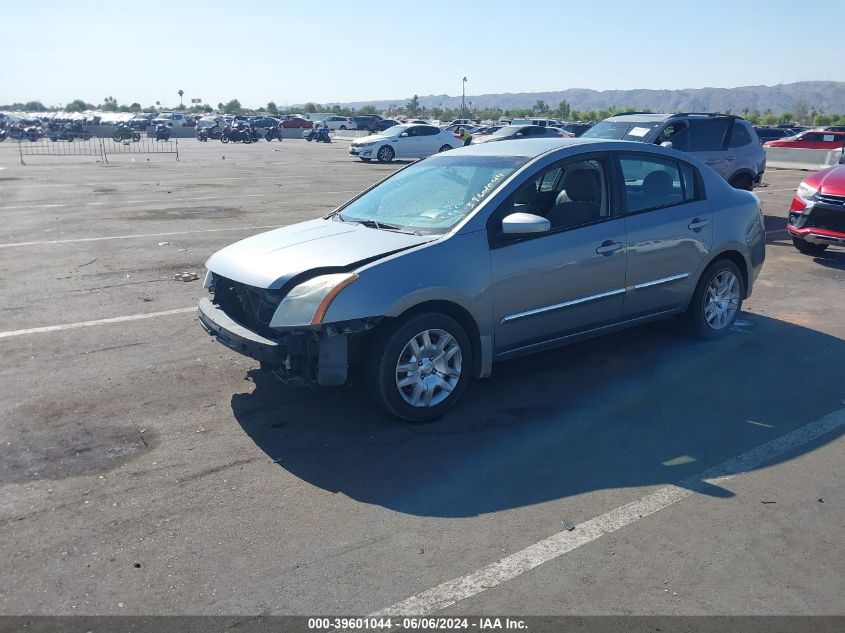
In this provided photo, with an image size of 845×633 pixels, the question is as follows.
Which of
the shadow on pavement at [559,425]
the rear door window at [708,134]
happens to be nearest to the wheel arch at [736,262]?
the shadow on pavement at [559,425]

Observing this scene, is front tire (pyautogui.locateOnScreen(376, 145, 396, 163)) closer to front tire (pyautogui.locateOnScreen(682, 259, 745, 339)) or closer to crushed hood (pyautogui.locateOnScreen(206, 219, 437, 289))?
front tire (pyautogui.locateOnScreen(682, 259, 745, 339))

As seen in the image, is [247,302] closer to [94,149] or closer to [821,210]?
[821,210]

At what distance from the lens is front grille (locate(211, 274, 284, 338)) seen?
5.15 meters

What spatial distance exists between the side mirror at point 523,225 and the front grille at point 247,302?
1591 mm

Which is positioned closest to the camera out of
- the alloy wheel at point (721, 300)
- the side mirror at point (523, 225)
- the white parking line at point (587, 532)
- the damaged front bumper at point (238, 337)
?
the white parking line at point (587, 532)

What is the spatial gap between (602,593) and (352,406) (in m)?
2.51

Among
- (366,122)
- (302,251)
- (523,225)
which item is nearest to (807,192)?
(523,225)

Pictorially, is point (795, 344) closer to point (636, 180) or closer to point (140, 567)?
point (636, 180)

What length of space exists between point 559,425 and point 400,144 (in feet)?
90.1

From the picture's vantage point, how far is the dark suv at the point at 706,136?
1362 centimetres

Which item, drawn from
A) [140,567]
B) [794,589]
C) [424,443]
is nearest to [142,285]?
[424,443]

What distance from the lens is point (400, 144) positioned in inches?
1246

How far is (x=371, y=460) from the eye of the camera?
476 centimetres

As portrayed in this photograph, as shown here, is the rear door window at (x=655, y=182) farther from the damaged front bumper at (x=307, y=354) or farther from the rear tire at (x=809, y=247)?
the rear tire at (x=809, y=247)
